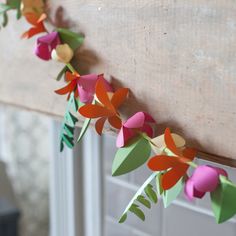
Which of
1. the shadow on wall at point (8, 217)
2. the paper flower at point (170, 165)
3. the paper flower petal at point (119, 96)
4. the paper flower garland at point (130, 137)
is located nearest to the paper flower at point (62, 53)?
the paper flower garland at point (130, 137)

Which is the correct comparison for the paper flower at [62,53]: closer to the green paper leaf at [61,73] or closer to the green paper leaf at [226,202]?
the green paper leaf at [61,73]

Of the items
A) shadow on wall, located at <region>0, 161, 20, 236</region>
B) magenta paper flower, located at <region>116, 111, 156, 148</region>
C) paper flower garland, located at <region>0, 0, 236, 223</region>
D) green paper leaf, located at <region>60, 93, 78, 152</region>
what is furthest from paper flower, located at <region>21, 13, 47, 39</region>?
shadow on wall, located at <region>0, 161, 20, 236</region>

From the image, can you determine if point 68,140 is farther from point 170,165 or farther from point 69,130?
point 170,165

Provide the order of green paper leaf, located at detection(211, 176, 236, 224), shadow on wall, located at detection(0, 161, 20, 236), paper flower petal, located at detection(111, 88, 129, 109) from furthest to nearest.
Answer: shadow on wall, located at detection(0, 161, 20, 236) < paper flower petal, located at detection(111, 88, 129, 109) < green paper leaf, located at detection(211, 176, 236, 224)

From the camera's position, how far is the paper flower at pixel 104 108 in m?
0.59

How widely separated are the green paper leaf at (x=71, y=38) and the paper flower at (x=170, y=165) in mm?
212

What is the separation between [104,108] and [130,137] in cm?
5

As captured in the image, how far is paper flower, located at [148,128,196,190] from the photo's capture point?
0.52 metres

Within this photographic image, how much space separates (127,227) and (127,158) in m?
0.36

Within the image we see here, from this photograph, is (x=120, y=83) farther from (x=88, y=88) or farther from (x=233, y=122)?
(x=233, y=122)

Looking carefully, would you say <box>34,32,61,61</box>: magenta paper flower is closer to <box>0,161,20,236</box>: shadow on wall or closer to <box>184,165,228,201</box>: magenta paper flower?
<box>184,165,228,201</box>: magenta paper flower

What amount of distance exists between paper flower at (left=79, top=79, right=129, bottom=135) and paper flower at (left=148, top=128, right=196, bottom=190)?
92 mm

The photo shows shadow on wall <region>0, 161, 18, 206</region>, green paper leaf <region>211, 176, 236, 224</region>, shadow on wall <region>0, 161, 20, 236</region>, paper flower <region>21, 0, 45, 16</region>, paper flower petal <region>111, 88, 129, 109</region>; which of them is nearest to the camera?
green paper leaf <region>211, 176, 236, 224</region>

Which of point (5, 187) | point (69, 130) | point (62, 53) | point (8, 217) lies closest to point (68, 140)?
point (69, 130)
